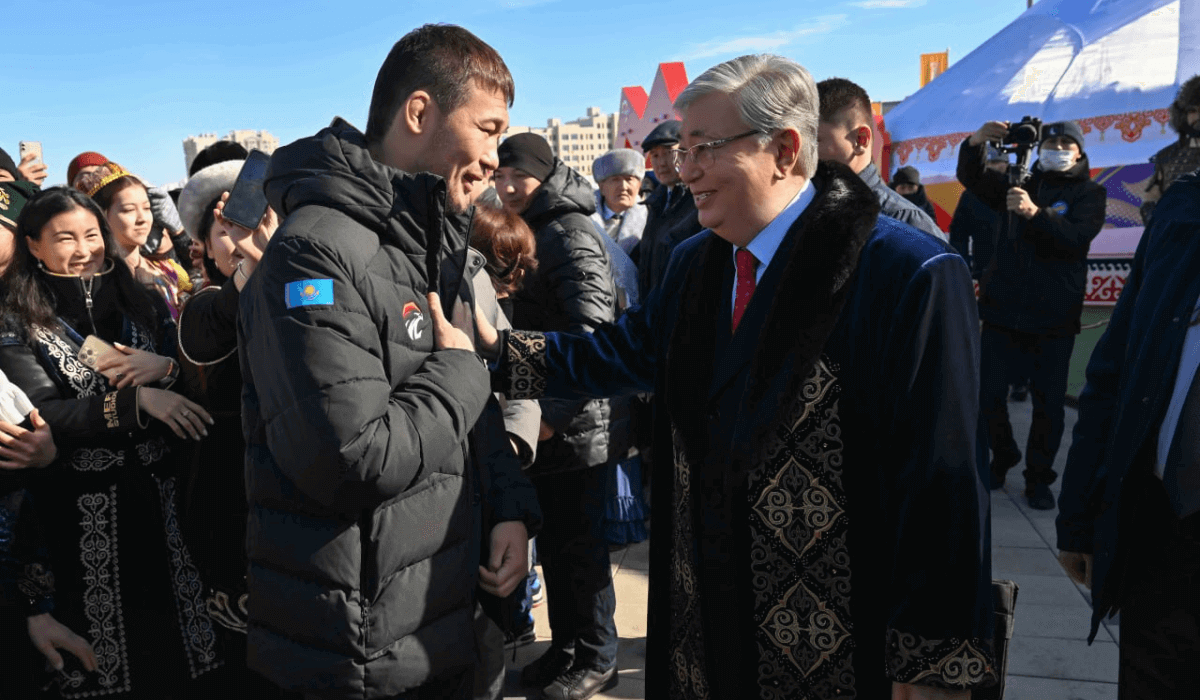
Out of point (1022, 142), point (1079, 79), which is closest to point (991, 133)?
point (1022, 142)

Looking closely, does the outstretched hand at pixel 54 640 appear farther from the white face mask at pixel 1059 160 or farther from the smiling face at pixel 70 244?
the white face mask at pixel 1059 160

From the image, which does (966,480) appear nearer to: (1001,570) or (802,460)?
(802,460)

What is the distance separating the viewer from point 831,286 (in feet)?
5.78

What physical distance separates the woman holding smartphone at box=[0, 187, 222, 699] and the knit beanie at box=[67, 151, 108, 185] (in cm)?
337

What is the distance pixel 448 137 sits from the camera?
1877 mm

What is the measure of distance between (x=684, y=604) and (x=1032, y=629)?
2.77m

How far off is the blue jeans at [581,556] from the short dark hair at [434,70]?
193 cm

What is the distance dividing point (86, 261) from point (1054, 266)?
563cm

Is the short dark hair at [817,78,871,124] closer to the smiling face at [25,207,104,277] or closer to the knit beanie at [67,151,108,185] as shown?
the smiling face at [25,207,104,277]

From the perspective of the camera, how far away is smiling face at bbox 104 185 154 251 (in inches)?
163

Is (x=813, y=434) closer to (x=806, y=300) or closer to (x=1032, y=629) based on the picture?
(x=806, y=300)

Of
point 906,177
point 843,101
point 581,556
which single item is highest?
point 843,101

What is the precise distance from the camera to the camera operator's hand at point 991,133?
5.71 meters

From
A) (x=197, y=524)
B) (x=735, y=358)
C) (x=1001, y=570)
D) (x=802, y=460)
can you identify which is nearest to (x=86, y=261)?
(x=197, y=524)
